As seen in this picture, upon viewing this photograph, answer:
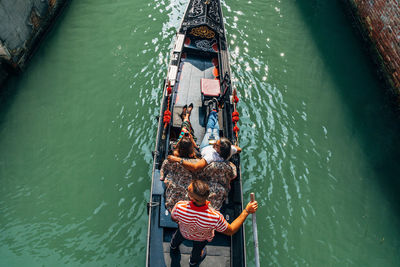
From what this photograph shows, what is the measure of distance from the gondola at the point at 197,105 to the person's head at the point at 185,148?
66 cm

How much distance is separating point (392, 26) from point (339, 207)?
457 cm

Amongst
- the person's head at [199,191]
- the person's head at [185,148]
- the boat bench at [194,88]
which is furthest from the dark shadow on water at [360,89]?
the person's head at [199,191]

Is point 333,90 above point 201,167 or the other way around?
the other way around

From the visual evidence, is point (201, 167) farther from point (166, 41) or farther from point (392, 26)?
point (392, 26)

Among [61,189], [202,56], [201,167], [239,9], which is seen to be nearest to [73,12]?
[202,56]

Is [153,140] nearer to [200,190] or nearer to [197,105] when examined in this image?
[197,105]

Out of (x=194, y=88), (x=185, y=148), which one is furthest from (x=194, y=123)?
(x=185, y=148)

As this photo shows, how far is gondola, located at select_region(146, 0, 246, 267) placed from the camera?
11.5 ft

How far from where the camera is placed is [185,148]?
11.5 ft

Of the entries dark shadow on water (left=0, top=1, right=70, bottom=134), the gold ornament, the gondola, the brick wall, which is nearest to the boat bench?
the gondola

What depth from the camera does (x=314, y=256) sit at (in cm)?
425

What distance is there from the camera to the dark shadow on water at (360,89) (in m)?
5.29

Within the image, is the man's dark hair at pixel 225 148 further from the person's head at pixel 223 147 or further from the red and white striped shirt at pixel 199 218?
the red and white striped shirt at pixel 199 218

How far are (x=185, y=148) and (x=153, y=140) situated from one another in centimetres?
173
